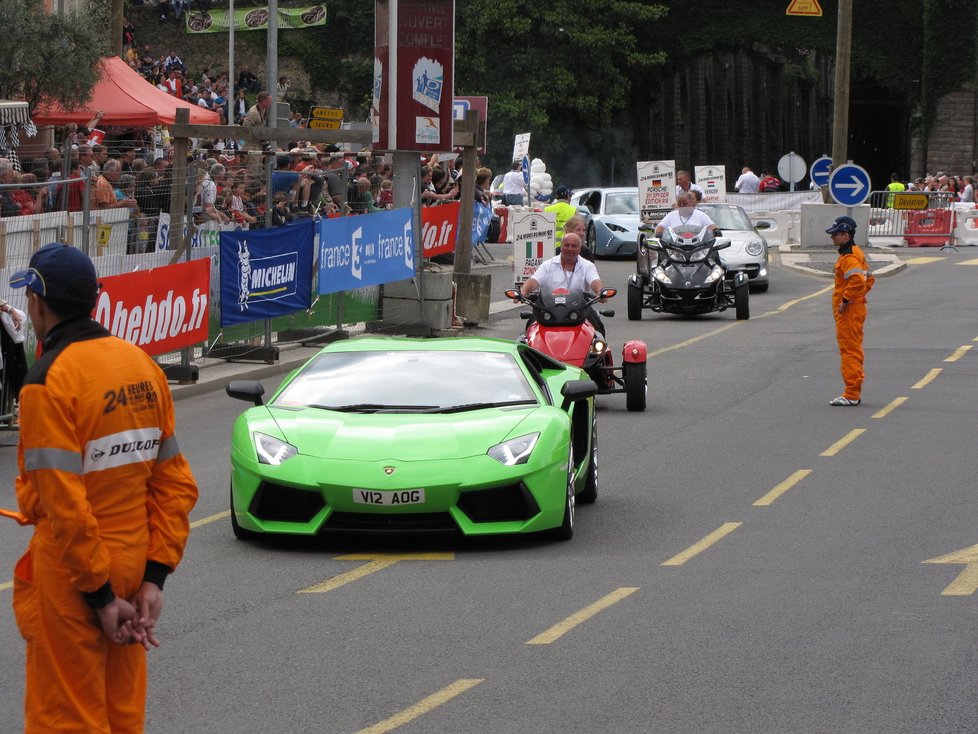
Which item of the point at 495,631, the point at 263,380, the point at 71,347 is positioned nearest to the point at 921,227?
the point at 263,380

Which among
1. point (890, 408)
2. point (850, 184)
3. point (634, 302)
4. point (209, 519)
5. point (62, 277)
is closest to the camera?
point (62, 277)

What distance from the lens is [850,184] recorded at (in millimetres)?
32906

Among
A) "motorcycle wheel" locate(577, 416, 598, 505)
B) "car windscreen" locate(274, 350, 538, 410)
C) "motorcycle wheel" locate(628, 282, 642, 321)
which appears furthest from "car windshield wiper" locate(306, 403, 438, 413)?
"motorcycle wheel" locate(628, 282, 642, 321)

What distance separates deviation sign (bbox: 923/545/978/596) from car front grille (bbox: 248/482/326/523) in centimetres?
344

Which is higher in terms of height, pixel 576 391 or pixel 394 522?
pixel 576 391

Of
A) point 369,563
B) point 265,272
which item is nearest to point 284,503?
point 369,563

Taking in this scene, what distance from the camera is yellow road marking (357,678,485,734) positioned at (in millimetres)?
6395

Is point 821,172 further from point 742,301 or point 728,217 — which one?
point 742,301

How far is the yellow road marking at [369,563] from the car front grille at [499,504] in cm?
30

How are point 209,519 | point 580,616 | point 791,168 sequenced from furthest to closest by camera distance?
1. point 791,168
2. point 209,519
3. point 580,616

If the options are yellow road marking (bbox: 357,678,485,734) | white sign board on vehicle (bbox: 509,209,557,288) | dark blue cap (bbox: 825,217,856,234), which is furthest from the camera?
white sign board on vehicle (bbox: 509,209,557,288)

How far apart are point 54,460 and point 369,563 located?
517 centimetres

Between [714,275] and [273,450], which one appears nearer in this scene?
[273,450]

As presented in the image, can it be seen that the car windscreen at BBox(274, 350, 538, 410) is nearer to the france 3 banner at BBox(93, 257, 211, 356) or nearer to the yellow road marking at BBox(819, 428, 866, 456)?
the yellow road marking at BBox(819, 428, 866, 456)
